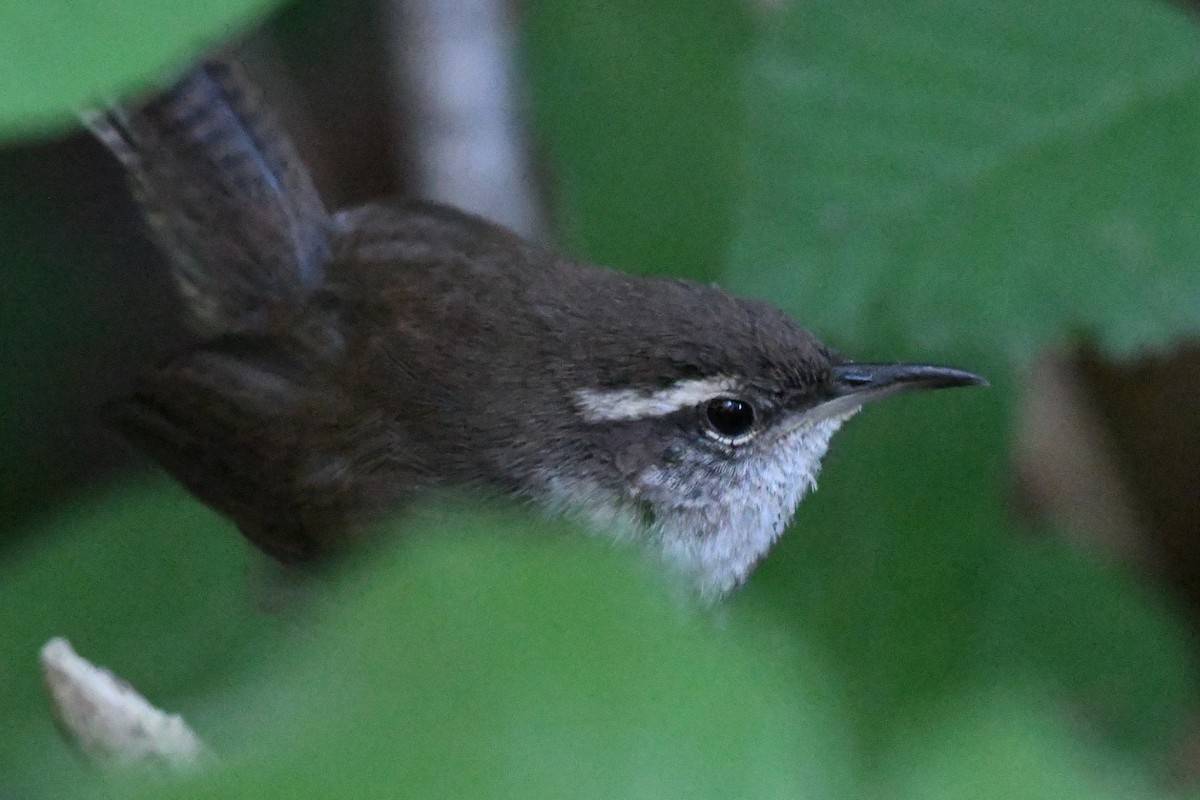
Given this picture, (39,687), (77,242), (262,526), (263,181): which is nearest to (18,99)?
(39,687)

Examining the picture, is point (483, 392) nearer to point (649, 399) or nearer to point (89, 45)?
point (649, 399)

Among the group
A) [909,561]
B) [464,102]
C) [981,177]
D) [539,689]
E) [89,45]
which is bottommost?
[909,561]

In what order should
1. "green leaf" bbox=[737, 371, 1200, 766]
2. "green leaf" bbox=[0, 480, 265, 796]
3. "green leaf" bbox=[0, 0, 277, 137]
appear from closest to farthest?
1. "green leaf" bbox=[0, 0, 277, 137]
2. "green leaf" bbox=[0, 480, 265, 796]
3. "green leaf" bbox=[737, 371, 1200, 766]

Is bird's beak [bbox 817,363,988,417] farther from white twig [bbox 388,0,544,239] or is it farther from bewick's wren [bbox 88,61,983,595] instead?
white twig [bbox 388,0,544,239]

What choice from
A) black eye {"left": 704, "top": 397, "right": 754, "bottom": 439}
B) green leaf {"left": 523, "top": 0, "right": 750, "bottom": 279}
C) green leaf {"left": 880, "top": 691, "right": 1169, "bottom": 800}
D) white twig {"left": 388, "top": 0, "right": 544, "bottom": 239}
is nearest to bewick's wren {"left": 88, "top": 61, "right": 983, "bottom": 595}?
black eye {"left": 704, "top": 397, "right": 754, "bottom": 439}

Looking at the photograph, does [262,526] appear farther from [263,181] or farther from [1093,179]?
[1093,179]

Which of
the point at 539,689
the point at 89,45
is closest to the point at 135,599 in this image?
the point at 89,45
